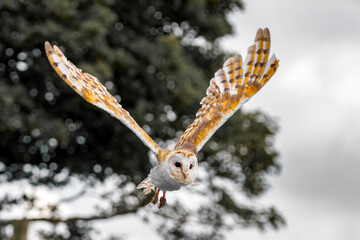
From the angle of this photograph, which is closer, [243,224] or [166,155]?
[166,155]

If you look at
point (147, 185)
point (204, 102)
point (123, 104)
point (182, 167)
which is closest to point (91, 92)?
point (147, 185)

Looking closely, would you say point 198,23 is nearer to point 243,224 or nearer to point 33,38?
point 33,38

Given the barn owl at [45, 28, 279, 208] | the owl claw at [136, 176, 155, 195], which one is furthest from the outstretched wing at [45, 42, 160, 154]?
the owl claw at [136, 176, 155, 195]

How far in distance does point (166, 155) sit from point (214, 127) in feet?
2.87

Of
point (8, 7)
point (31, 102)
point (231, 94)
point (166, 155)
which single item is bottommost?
point (166, 155)

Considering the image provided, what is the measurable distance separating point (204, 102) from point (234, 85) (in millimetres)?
360

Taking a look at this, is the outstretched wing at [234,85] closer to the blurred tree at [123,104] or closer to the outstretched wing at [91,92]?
the outstretched wing at [91,92]

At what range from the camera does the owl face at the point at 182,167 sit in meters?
5.41

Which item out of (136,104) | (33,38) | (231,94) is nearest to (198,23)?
(136,104)

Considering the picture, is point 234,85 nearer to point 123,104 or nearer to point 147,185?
point 147,185

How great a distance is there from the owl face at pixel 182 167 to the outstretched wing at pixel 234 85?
0.85m

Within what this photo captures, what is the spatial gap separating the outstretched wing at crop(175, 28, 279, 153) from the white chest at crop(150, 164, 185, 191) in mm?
804

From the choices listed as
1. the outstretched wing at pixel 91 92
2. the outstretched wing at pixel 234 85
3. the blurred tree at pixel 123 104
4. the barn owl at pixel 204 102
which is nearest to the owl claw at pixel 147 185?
the barn owl at pixel 204 102

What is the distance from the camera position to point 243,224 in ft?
54.7
